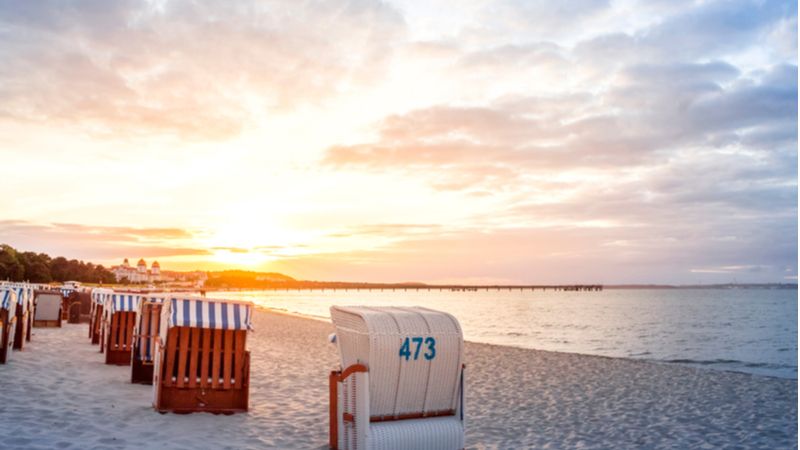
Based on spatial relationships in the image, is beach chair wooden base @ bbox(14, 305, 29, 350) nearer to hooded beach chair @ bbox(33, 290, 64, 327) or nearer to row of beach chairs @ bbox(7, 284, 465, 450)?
row of beach chairs @ bbox(7, 284, 465, 450)

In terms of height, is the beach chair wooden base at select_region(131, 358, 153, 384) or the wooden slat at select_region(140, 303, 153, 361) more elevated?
the wooden slat at select_region(140, 303, 153, 361)

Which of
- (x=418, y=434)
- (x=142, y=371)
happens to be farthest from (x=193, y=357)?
(x=418, y=434)

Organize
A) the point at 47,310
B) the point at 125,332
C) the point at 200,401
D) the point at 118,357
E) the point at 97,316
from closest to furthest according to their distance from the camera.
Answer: the point at 200,401
the point at 118,357
the point at 125,332
the point at 97,316
the point at 47,310

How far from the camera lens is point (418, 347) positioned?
21.7 feet

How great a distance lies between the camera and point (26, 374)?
11383mm

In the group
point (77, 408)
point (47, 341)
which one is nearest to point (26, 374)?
point (77, 408)

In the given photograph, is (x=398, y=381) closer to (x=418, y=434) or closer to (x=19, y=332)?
(x=418, y=434)

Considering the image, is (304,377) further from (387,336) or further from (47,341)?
(47,341)

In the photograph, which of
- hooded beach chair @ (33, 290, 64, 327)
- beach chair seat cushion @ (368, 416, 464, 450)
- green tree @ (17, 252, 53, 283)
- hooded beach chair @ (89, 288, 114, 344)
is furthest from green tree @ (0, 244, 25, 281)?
beach chair seat cushion @ (368, 416, 464, 450)

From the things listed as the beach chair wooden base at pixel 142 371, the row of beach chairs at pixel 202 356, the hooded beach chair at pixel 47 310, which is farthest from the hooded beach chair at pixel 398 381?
the hooded beach chair at pixel 47 310

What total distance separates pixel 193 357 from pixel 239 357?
26.1 inches

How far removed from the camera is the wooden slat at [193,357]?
8.93m

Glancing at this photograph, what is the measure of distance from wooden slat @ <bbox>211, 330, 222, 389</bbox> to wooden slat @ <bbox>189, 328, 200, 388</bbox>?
0.25m

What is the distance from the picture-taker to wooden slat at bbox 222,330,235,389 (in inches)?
359
